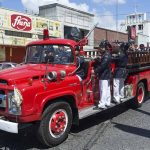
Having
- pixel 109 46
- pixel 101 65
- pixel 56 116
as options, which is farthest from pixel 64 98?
pixel 109 46

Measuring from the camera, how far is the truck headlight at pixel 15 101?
573cm

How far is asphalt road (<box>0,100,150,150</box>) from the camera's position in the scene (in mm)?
6465

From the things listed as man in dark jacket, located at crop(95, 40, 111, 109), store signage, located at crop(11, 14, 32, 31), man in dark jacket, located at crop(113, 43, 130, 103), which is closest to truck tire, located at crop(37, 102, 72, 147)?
man in dark jacket, located at crop(95, 40, 111, 109)

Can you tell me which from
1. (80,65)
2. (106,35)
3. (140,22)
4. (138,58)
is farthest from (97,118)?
Result: (140,22)

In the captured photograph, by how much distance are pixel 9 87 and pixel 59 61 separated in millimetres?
1754

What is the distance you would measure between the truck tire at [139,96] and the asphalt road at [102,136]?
3.43 feet

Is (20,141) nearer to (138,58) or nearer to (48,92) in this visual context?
(48,92)

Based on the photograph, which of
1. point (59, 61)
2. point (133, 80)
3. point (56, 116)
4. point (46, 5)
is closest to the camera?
point (56, 116)

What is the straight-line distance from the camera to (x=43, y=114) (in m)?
6.18

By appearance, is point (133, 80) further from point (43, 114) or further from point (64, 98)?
point (43, 114)

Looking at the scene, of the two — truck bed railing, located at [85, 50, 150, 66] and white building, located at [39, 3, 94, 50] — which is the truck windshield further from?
white building, located at [39, 3, 94, 50]

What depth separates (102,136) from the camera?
7.11 m

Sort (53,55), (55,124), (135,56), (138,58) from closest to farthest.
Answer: (55,124) → (53,55) → (135,56) → (138,58)

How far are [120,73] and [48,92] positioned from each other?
10.2 feet
